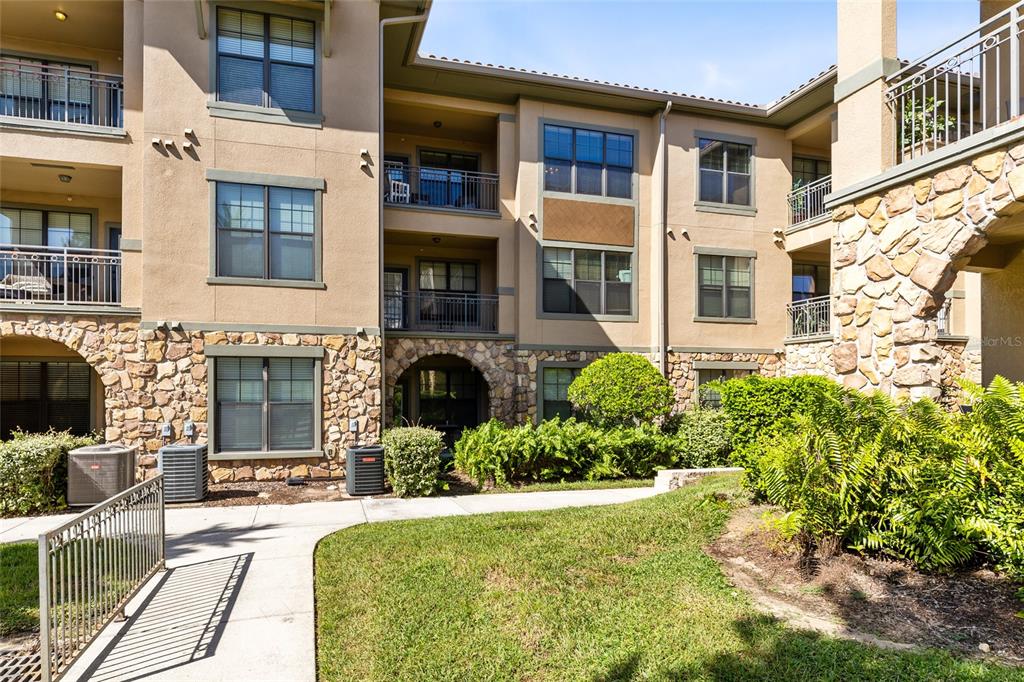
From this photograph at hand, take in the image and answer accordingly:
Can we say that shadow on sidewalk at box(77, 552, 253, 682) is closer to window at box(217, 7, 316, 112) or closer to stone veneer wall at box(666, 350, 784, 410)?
window at box(217, 7, 316, 112)

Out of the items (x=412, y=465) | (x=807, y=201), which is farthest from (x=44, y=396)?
(x=807, y=201)

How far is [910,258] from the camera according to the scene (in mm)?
6348

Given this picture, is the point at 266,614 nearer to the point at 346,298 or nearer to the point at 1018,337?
the point at 346,298

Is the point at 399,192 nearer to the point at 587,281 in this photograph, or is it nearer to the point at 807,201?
the point at 587,281

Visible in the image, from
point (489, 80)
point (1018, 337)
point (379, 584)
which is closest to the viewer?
point (379, 584)

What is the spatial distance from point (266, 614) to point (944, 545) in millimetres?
5546

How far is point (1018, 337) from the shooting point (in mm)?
8281

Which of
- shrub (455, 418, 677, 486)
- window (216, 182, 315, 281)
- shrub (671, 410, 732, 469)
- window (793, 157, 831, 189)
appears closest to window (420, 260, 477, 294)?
window (216, 182, 315, 281)

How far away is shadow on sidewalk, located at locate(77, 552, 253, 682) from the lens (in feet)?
13.9

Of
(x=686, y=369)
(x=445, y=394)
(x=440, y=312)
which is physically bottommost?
(x=445, y=394)

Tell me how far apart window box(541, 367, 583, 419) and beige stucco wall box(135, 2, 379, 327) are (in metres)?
4.88

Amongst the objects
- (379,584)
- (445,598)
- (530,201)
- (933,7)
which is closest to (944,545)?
(445,598)

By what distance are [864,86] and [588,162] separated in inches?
346

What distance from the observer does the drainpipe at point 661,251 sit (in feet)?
49.8
